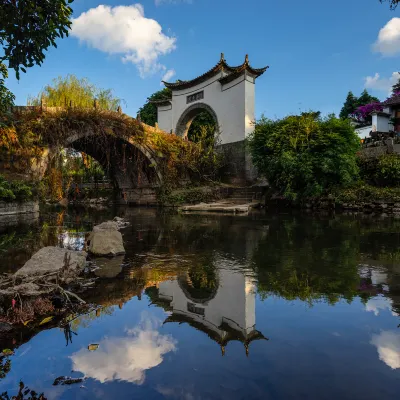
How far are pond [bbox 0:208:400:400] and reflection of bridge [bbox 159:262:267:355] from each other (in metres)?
0.01

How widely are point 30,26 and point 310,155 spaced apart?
13106 millimetres

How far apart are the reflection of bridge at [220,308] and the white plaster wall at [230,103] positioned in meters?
18.7

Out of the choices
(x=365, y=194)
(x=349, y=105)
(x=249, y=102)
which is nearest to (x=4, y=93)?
(x=365, y=194)

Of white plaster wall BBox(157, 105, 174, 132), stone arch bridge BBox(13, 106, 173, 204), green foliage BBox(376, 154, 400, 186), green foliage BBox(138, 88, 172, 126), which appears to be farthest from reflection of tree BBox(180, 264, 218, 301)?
green foliage BBox(138, 88, 172, 126)

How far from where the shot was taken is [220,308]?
3072 millimetres

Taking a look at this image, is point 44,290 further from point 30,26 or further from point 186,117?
point 186,117

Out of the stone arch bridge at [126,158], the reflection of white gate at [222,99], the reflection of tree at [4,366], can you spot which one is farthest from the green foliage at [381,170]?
the reflection of tree at [4,366]

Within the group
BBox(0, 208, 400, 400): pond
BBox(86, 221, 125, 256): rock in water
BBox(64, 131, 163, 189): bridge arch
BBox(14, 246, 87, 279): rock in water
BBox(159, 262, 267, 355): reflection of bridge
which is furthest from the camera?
BBox(64, 131, 163, 189): bridge arch

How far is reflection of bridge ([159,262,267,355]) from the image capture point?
2557 millimetres

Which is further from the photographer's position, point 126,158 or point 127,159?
point 127,159

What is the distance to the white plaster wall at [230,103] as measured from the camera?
2125 cm

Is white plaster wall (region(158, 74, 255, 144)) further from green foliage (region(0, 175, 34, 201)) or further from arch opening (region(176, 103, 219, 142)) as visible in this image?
green foliage (region(0, 175, 34, 201))

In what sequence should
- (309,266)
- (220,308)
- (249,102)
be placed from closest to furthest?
1. (220,308)
2. (309,266)
3. (249,102)

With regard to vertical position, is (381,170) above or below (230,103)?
below
